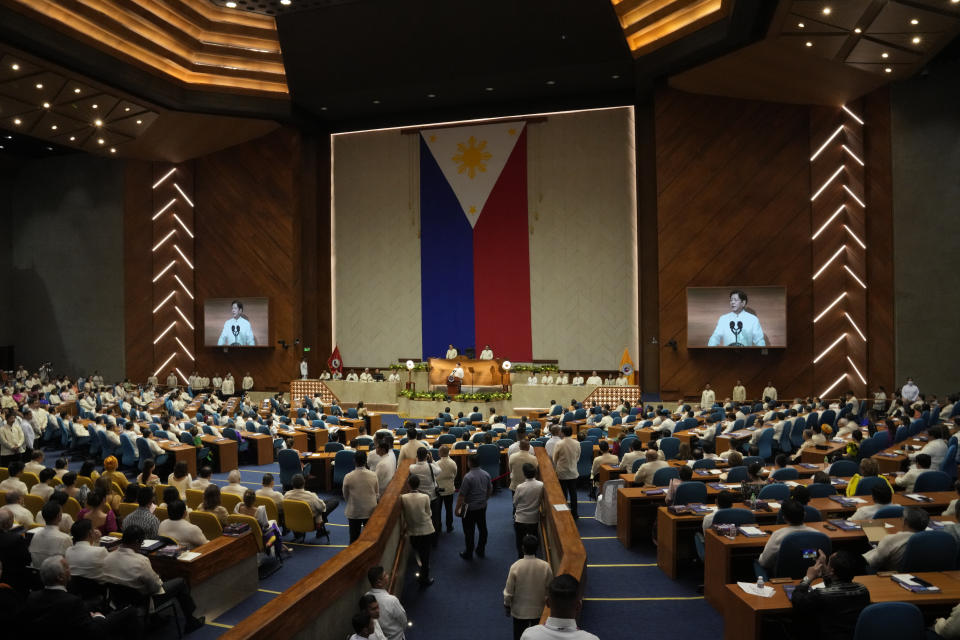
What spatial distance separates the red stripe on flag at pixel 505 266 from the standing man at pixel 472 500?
1658 centimetres

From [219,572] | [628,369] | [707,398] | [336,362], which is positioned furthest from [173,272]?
[219,572]

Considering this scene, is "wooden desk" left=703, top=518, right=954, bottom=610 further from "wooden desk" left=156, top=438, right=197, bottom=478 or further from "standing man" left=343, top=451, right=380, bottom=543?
"wooden desk" left=156, top=438, right=197, bottom=478

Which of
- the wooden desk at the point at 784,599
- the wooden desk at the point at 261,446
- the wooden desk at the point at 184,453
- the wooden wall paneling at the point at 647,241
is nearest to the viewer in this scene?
the wooden desk at the point at 784,599

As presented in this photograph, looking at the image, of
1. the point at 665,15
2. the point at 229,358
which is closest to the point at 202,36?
the point at 229,358

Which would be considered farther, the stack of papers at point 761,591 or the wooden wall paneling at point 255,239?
the wooden wall paneling at point 255,239

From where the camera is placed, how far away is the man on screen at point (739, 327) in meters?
20.5

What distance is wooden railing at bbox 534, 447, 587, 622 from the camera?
16.9 feet

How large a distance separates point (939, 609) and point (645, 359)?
1833 cm

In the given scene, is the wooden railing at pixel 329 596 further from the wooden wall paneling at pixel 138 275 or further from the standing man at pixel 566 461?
the wooden wall paneling at pixel 138 275

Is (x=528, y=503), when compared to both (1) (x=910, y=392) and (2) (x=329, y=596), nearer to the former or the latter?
(2) (x=329, y=596)

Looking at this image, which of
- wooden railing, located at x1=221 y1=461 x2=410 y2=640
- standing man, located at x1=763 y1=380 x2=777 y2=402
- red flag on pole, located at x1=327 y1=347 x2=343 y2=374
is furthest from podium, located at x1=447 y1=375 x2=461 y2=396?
wooden railing, located at x1=221 y1=461 x2=410 y2=640

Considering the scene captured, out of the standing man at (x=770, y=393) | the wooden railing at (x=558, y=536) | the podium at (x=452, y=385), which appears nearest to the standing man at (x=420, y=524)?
the wooden railing at (x=558, y=536)

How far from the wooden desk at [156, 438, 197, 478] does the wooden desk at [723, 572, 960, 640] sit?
10.0 meters

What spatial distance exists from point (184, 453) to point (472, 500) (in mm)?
6895
